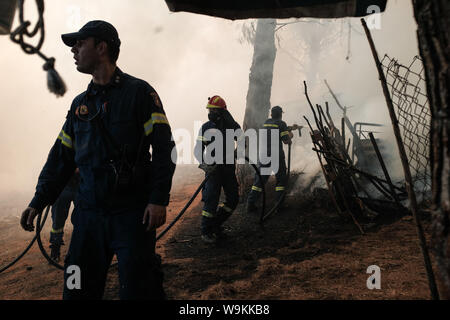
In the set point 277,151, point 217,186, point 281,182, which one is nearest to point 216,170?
point 217,186

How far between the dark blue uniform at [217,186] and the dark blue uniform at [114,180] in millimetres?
2745

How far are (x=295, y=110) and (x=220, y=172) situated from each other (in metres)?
12.1

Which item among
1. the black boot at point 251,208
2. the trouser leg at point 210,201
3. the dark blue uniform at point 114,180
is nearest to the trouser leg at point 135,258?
the dark blue uniform at point 114,180

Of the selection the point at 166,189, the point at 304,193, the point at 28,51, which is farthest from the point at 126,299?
the point at 304,193

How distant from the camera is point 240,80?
27.7 metres

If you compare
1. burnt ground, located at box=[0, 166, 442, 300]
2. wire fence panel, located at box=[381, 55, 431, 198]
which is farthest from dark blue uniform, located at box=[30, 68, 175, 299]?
wire fence panel, located at box=[381, 55, 431, 198]

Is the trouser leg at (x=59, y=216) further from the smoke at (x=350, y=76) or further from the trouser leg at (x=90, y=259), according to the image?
the smoke at (x=350, y=76)

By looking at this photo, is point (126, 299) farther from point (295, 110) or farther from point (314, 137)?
point (295, 110)

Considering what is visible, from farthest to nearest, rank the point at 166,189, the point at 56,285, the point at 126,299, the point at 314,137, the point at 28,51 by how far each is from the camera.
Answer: the point at 314,137 → the point at 56,285 → the point at 166,189 → the point at 126,299 → the point at 28,51

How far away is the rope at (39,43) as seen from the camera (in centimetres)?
145

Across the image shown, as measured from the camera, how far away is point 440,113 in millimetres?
1331

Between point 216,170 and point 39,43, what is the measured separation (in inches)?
137

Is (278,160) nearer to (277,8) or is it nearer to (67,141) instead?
(277,8)

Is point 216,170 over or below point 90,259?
over
